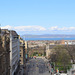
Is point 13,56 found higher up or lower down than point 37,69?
higher up

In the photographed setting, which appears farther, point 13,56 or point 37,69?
point 37,69

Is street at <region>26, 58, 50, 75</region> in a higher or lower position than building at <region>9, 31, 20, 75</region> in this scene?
lower

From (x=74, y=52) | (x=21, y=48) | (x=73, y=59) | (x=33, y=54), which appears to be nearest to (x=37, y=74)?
(x=21, y=48)

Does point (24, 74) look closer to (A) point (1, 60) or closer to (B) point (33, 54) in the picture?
(A) point (1, 60)

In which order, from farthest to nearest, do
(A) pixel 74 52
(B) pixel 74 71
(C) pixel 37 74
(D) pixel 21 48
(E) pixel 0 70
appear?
(A) pixel 74 52 → (D) pixel 21 48 → (C) pixel 37 74 → (B) pixel 74 71 → (E) pixel 0 70

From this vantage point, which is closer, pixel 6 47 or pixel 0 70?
pixel 0 70

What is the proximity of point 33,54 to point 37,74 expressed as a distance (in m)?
88.1

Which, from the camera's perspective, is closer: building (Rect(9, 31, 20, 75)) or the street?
building (Rect(9, 31, 20, 75))

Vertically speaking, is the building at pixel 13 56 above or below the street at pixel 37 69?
above

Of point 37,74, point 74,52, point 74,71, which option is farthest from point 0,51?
point 74,52

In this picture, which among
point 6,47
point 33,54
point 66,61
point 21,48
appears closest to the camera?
point 6,47

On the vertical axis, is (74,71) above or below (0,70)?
below

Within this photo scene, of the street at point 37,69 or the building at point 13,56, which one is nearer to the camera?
the building at point 13,56

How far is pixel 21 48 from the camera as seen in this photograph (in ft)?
280
